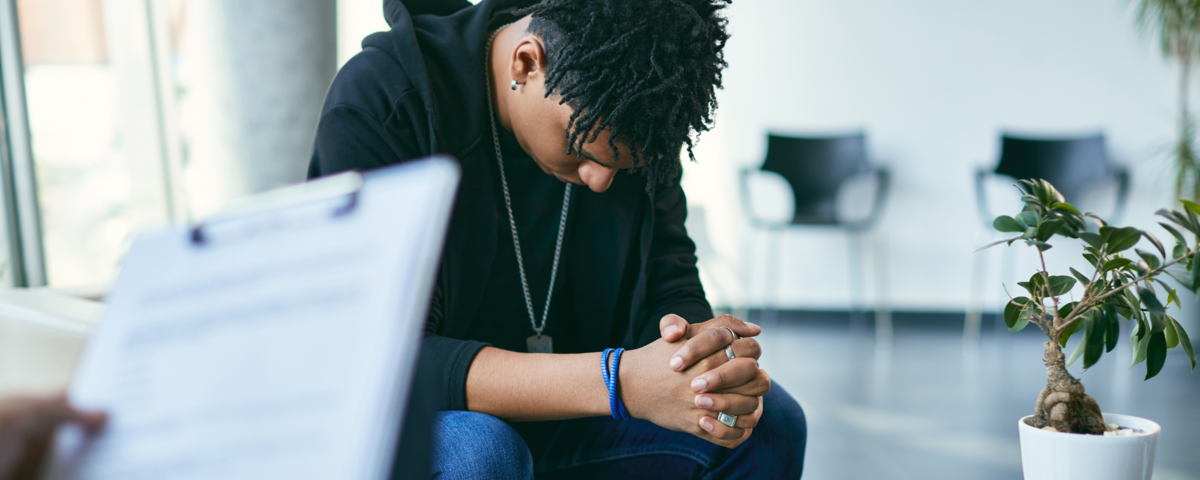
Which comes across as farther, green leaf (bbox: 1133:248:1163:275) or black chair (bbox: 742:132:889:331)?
black chair (bbox: 742:132:889:331)

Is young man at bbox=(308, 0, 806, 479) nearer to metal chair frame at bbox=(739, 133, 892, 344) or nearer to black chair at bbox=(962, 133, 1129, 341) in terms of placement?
metal chair frame at bbox=(739, 133, 892, 344)

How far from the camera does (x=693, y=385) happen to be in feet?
2.64

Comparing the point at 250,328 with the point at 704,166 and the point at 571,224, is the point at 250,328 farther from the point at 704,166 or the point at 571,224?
the point at 704,166

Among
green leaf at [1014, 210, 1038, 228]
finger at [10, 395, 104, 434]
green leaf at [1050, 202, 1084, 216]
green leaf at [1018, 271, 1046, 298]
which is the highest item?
green leaf at [1050, 202, 1084, 216]

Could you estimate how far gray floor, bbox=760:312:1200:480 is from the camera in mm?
1796

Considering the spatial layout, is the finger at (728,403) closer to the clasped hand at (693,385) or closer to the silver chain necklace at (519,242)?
the clasped hand at (693,385)

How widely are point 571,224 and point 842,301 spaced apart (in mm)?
3027

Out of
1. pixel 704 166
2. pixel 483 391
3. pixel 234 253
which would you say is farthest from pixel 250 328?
pixel 704 166

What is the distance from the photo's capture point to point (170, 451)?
Answer: 1.12 feet

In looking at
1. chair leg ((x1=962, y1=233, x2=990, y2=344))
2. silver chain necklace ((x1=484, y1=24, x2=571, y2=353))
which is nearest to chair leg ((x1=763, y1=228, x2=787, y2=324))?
chair leg ((x1=962, y1=233, x2=990, y2=344))

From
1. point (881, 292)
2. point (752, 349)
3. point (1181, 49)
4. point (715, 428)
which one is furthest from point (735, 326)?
point (1181, 49)

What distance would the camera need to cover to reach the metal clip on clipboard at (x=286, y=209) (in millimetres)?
343

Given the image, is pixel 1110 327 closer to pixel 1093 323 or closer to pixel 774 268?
pixel 1093 323

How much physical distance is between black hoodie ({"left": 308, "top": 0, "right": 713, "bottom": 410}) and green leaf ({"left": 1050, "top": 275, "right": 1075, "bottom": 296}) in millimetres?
448
